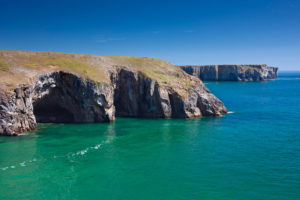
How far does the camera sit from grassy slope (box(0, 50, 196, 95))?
196 ft

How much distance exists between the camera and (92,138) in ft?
173

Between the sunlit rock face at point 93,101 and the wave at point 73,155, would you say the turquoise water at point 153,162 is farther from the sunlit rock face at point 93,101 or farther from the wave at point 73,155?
the sunlit rock face at point 93,101

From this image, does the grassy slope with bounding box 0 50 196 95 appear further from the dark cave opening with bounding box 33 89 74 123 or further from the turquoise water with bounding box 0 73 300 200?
the turquoise water with bounding box 0 73 300 200

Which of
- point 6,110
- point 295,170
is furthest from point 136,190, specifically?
point 6,110

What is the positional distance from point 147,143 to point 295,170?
78.9 ft

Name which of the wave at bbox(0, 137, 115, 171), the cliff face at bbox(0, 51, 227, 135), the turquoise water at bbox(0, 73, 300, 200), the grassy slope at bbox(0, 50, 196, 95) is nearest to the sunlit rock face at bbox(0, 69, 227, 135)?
the cliff face at bbox(0, 51, 227, 135)

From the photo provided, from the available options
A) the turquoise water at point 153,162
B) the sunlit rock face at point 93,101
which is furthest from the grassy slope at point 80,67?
the turquoise water at point 153,162

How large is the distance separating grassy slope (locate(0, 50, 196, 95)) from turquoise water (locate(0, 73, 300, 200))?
12.6 metres

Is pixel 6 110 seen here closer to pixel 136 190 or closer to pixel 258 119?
pixel 136 190

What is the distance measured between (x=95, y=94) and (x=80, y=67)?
9768mm

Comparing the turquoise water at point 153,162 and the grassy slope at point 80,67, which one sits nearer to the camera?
the turquoise water at point 153,162

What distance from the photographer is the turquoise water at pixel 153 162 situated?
30594 millimetres

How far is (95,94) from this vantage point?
66.1 m

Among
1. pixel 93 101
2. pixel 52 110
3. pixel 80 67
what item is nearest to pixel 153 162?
pixel 93 101
